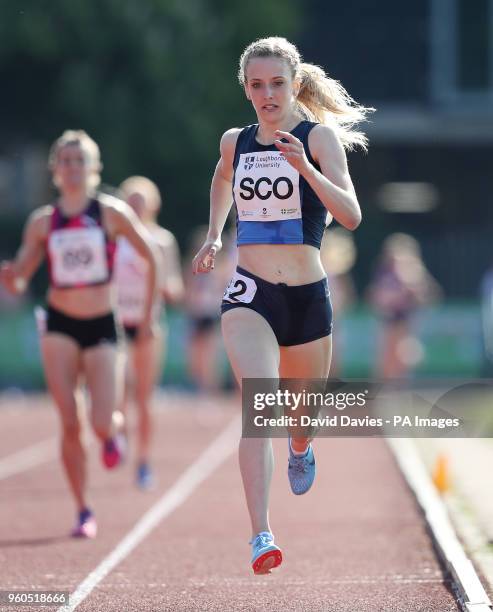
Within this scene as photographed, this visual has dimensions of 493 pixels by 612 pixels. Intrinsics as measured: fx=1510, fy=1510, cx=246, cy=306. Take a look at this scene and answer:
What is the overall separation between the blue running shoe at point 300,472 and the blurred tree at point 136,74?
2055cm

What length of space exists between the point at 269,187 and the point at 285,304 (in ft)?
1.67

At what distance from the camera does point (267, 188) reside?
6.36 meters

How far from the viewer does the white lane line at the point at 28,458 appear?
1319cm

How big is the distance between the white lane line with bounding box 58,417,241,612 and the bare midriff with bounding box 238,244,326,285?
66.2 inches

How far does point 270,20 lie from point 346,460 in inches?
642

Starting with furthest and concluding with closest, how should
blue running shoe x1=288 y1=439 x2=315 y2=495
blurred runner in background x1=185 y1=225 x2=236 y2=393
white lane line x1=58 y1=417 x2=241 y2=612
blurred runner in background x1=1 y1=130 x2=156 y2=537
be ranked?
blurred runner in background x1=185 y1=225 x2=236 y2=393 < blurred runner in background x1=1 y1=130 x2=156 y2=537 < white lane line x1=58 y1=417 x2=241 y2=612 < blue running shoe x1=288 y1=439 x2=315 y2=495

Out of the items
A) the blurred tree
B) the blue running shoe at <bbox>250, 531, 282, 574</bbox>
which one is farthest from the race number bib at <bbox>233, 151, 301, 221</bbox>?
the blurred tree

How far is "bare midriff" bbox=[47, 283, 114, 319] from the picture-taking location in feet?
29.5

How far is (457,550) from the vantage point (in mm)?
7871

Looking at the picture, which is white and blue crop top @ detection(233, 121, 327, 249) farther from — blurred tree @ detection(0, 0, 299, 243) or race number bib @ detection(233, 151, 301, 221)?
blurred tree @ detection(0, 0, 299, 243)

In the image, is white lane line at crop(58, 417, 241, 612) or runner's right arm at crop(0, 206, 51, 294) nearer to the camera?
white lane line at crop(58, 417, 241, 612)

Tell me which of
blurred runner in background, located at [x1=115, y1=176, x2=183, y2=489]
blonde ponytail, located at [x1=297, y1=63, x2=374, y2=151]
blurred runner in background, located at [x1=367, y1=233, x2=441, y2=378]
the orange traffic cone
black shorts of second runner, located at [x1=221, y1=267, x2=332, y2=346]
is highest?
blonde ponytail, located at [x1=297, y1=63, x2=374, y2=151]

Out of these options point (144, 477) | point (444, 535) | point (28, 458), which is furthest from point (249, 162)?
point (28, 458)

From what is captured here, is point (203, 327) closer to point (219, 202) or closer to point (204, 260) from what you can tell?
point (219, 202)
